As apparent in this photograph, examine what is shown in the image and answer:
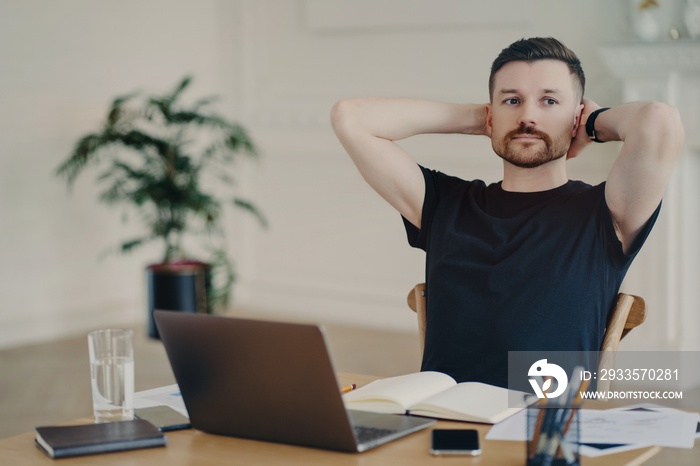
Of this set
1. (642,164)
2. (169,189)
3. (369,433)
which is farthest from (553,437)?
(169,189)

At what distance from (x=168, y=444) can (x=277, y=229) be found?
4391 mm

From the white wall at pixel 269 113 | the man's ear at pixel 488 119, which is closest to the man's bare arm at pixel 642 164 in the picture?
the man's ear at pixel 488 119

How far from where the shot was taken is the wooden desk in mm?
1308

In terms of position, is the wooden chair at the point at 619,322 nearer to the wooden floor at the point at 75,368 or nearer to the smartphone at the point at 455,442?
the smartphone at the point at 455,442

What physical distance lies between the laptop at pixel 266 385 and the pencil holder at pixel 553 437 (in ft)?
0.70

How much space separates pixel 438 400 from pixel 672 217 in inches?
112

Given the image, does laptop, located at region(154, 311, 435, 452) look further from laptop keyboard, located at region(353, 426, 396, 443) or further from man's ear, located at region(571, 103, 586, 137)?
man's ear, located at region(571, 103, 586, 137)

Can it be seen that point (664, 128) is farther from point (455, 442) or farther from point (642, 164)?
point (455, 442)

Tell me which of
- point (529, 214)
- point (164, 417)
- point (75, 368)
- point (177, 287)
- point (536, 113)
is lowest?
point (75, 368)

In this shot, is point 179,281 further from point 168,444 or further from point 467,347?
point 168,444

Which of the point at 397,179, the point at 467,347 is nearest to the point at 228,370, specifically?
the point at 467,347

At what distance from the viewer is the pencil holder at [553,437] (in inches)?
49.8

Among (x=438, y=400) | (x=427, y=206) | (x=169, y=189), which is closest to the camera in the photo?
(x=438, y=400)

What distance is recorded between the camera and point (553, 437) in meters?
1.27
